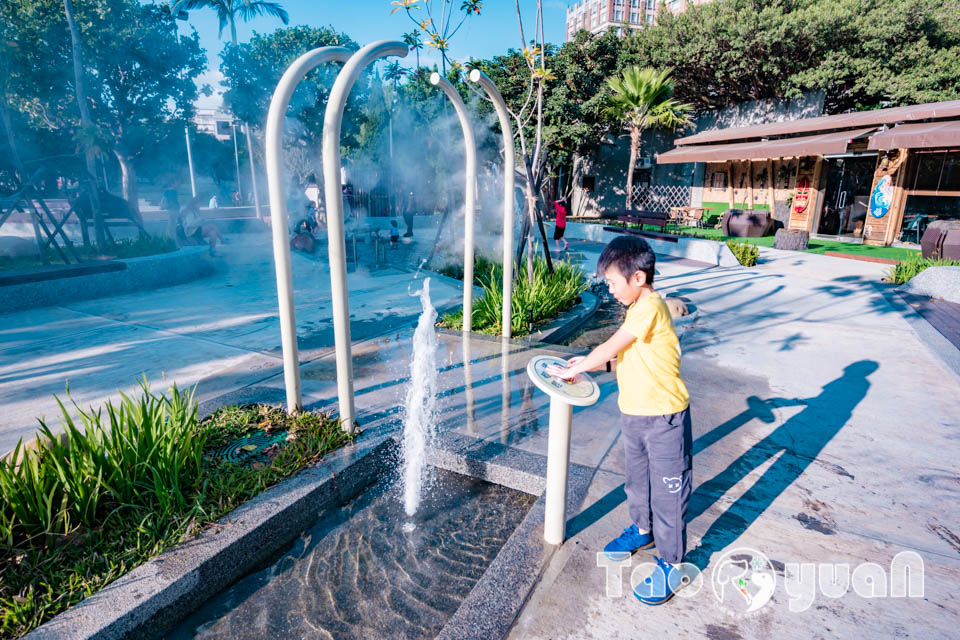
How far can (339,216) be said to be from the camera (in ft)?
10.1

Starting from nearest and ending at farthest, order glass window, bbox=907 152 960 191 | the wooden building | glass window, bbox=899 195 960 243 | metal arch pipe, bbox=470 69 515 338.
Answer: metal arch pipe, bbox=470 69 515 338
the wooden building
glass window, bbox=907 152 960 191
glass window, bbox=899 195 960 243

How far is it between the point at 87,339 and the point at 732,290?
30.3 ft

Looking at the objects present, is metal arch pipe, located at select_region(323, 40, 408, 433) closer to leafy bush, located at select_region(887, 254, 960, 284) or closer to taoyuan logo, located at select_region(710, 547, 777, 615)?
taoyuan logo, located at select_region(710, 547, 777, 615)

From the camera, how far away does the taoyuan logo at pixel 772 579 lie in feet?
6.74

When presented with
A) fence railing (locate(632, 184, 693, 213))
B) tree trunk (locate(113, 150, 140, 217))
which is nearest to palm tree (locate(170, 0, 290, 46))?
tree trunk (locate(113, 150, 140, 217))

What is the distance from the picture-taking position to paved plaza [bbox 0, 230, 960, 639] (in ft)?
6.66

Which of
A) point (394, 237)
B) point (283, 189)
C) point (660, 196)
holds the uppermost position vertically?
point (660, 196)

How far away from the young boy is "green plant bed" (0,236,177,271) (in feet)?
34.4

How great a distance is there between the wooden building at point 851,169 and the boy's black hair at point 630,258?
40.3 ft

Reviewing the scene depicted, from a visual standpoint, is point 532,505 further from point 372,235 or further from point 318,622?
point 372,235

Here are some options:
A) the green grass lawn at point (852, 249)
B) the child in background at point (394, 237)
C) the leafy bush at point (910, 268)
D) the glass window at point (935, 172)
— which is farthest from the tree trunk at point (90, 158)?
the glass window at point (935, 172)

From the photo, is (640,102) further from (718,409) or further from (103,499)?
(103,499)

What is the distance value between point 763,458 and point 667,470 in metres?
1.44

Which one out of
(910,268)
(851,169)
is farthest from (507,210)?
(851,169)
